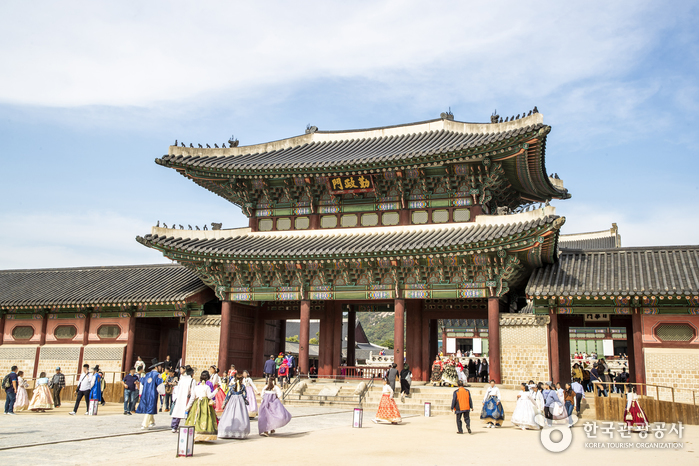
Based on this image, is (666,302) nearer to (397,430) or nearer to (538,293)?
(538,293)

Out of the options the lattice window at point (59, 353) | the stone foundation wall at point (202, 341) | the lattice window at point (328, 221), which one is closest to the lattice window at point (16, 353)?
the lattice window at point (59, 353)

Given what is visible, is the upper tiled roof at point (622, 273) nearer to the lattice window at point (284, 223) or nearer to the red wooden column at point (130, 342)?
the lattice window at point (284, 223)

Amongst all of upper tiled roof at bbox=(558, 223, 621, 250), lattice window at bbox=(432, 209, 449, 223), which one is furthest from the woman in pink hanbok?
upper tiled roof at bbox=(558, 223, 621, 250)

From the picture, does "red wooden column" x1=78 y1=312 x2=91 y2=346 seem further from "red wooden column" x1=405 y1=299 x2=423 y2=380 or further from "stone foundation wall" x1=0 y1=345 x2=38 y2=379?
"red wooden column" x1=405 y1=299 x2=423 y2=380

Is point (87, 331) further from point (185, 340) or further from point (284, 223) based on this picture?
point (284, 223)

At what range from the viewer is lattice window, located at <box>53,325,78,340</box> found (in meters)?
29.2

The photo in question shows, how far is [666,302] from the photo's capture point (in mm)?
22125

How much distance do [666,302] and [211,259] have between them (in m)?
18.0

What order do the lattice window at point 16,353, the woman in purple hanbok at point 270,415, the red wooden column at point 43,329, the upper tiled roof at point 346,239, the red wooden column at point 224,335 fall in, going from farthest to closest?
1. the red wooden column at point 43,329
2. the lattice window at point 16,353
3. the red wooden column at point 224,335
4. the upper tiled roof at point 346,239
5. the woman in purple hanbok at point 270,415

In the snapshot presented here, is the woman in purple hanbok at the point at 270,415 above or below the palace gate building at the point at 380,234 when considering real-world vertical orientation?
below

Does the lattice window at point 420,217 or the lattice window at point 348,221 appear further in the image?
the lattice window at point 348,221

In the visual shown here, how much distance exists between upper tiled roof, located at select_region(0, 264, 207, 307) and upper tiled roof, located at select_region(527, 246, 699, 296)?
50.7ft

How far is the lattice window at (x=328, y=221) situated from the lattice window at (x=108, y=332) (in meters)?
10.9

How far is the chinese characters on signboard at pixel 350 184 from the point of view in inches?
1048
